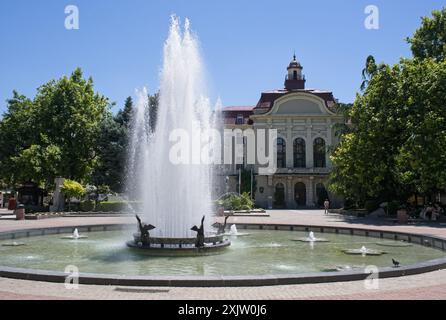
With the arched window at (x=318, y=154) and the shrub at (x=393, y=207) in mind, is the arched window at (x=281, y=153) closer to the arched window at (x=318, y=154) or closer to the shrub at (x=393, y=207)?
the arched window at (x=318, y=154)

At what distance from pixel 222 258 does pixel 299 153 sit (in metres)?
44.1

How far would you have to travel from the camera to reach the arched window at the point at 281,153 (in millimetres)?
56406

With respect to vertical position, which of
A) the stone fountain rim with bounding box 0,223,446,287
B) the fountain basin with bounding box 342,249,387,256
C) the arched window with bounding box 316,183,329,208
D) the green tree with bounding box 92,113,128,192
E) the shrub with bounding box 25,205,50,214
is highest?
the green tree with bounding box 92,113,128,192

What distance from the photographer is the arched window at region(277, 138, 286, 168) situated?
5641cm

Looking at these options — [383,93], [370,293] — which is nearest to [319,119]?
[383,93]

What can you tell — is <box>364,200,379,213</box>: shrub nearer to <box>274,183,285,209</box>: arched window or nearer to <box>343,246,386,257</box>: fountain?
<box>274,183,285,209</box>: arched window

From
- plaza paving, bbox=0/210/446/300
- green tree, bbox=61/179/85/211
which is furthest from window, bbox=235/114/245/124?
plaza paving, bbox=0/210/446/300

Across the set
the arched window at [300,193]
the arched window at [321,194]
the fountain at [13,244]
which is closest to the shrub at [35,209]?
the fountain at [13,244]

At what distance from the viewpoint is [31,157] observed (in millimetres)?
38844

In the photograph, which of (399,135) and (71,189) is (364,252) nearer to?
(399,135)

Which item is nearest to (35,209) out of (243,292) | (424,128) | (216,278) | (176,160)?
(176,160)

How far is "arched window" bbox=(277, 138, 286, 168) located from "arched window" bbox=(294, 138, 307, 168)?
4.66 ft

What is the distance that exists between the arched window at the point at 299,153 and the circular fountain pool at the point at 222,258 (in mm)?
37397

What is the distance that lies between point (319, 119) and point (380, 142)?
23740mm
